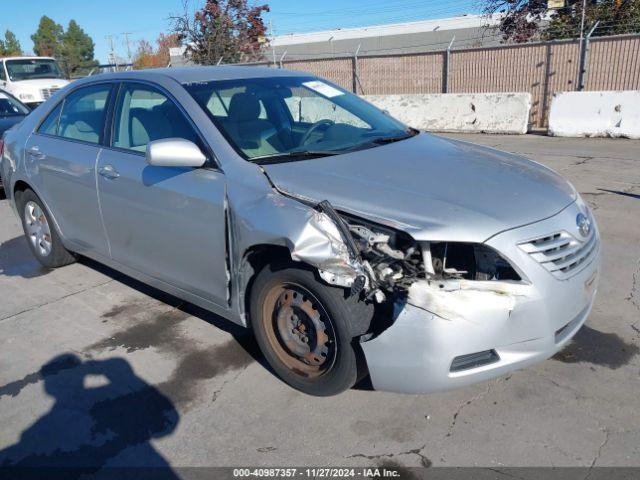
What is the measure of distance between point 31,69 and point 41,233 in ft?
52.0

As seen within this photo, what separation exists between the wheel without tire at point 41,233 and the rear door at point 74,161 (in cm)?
31

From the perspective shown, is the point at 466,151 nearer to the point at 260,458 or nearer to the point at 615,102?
the point at 260,458

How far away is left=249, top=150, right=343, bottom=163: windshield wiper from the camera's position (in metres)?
3.37

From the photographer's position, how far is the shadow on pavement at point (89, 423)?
9.09 ft

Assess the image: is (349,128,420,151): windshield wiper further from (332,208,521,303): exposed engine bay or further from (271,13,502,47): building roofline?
(271,13,502,47): building roofline

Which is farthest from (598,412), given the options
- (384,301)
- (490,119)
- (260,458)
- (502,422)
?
(490,119)

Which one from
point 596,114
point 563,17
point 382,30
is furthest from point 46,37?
point 596,114

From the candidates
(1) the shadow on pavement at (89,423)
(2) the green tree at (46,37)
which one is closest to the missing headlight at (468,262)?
(1) the shadow on pavement at (89,423)

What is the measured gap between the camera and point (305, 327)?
3.09 metres

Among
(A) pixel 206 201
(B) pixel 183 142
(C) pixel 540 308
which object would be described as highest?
(B) pixel 183 142

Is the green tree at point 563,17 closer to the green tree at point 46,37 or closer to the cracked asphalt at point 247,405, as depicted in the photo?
the cracked asphalt at point 247,405

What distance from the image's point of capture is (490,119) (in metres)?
13.8

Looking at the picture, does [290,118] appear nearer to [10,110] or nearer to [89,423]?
[89,423]

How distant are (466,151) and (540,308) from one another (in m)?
1.44
